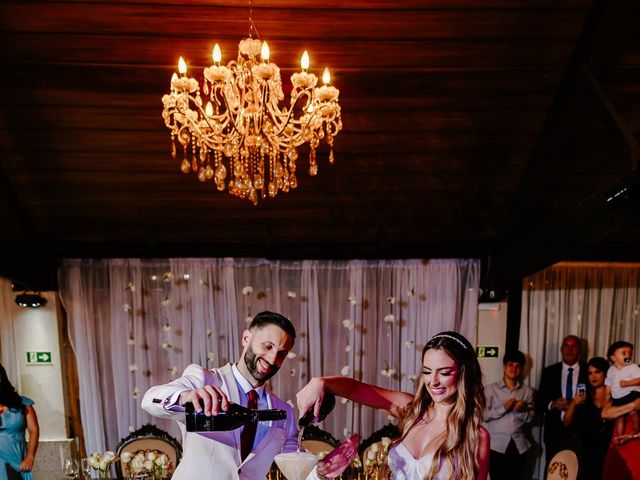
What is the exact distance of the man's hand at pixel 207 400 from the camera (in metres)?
1.55

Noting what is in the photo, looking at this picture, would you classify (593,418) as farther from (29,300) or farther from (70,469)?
(29,300)

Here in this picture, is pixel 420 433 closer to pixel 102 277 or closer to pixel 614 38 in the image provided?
pixel 614 38

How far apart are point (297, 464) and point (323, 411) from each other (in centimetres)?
25

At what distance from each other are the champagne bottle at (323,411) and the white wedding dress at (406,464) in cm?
32

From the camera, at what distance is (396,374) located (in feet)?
18.2

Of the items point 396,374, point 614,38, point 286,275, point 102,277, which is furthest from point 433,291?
point 102,277

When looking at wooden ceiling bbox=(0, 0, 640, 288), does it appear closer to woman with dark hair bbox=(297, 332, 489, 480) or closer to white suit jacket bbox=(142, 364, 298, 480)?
woman with dark hair bbox=(297, 332, 489, 480)

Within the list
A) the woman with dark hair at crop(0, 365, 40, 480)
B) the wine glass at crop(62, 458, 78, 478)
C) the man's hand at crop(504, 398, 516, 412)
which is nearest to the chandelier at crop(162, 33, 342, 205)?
the wine glass at crop(62, 458, 78, 478)

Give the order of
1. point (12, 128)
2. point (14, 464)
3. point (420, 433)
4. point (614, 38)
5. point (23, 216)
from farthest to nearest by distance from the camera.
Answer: point (23, 216) < point (14, 464) < point (12, 128) < point (614, 38) < point (420, 433)

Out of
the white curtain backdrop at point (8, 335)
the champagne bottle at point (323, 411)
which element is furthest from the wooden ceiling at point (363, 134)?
the champagne bottle at point (323, 411)

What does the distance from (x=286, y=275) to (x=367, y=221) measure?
1.10 metres

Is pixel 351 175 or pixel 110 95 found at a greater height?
pixel 110 95

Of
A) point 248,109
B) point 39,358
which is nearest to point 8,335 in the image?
point 39,358

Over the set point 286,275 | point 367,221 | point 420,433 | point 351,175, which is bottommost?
point 420,433
